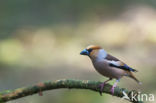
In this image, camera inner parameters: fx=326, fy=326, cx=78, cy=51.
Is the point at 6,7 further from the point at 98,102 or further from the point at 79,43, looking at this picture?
the point at 98,102

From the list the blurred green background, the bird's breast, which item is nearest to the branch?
the bird's breast

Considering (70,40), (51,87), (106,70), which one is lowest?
(51,87)

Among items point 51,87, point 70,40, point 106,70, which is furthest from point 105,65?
point 70,40

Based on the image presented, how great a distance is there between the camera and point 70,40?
12.3m

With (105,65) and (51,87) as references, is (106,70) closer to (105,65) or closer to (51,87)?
(105,65)

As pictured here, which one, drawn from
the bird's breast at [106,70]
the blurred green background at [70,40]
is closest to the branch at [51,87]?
the bird's breast at [106,70]

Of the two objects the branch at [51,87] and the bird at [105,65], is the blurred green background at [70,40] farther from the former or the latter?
the branch at [51,87]

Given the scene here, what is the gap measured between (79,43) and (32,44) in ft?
5.73

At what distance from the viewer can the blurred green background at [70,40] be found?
866 centimetres

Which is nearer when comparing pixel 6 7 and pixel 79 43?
pixel 79 43

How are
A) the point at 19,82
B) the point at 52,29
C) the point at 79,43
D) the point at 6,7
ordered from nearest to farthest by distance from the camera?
the point at 19,82, the point at 79,43, the point at 52,29, the point at 6,7

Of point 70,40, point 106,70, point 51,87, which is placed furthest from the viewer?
point 70,40

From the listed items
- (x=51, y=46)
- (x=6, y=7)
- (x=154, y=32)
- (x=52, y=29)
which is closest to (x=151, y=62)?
(x=154, y=32)

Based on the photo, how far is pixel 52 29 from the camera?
45.2 feet
